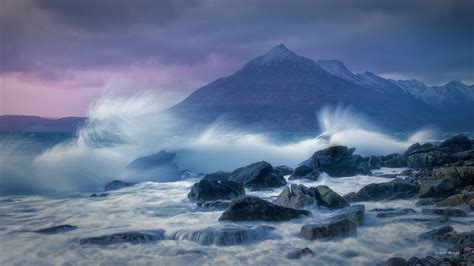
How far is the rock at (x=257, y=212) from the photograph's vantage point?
959 centimetres

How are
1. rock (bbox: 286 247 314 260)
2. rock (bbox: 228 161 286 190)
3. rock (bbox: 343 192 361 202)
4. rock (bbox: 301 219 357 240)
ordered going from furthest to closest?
rock (bbox: 228 161 286 190)
rock (bbox: 343 192 361 202)
rock (bbox: 301 219 357 240)
rock (bbox: 286 247 314 260)

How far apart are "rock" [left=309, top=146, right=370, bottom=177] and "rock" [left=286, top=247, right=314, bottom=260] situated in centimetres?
1231

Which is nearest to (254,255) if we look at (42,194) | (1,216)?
(1,216)

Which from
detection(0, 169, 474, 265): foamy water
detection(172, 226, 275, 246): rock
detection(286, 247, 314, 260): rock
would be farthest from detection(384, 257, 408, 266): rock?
detection(172, 226, 275, 246): rock

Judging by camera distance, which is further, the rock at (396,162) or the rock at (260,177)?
the rock at (396,162)

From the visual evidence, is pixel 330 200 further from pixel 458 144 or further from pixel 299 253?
→ pixel 458 144

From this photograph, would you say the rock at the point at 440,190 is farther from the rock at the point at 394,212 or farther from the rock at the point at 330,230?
the rock at the point at 330,230

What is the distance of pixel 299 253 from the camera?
7020 millimetres

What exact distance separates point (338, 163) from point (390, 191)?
7231 millimetres

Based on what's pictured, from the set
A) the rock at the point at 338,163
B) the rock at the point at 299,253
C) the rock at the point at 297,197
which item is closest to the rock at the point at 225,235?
the rock at the point at 299,253

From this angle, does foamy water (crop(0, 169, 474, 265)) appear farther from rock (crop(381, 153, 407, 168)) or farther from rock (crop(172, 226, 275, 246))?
rock (crop(381, 153, 407, 168))

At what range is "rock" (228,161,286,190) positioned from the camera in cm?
1598

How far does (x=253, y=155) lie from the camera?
115 ft

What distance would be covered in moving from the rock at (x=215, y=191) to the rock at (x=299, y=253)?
5973 mm
